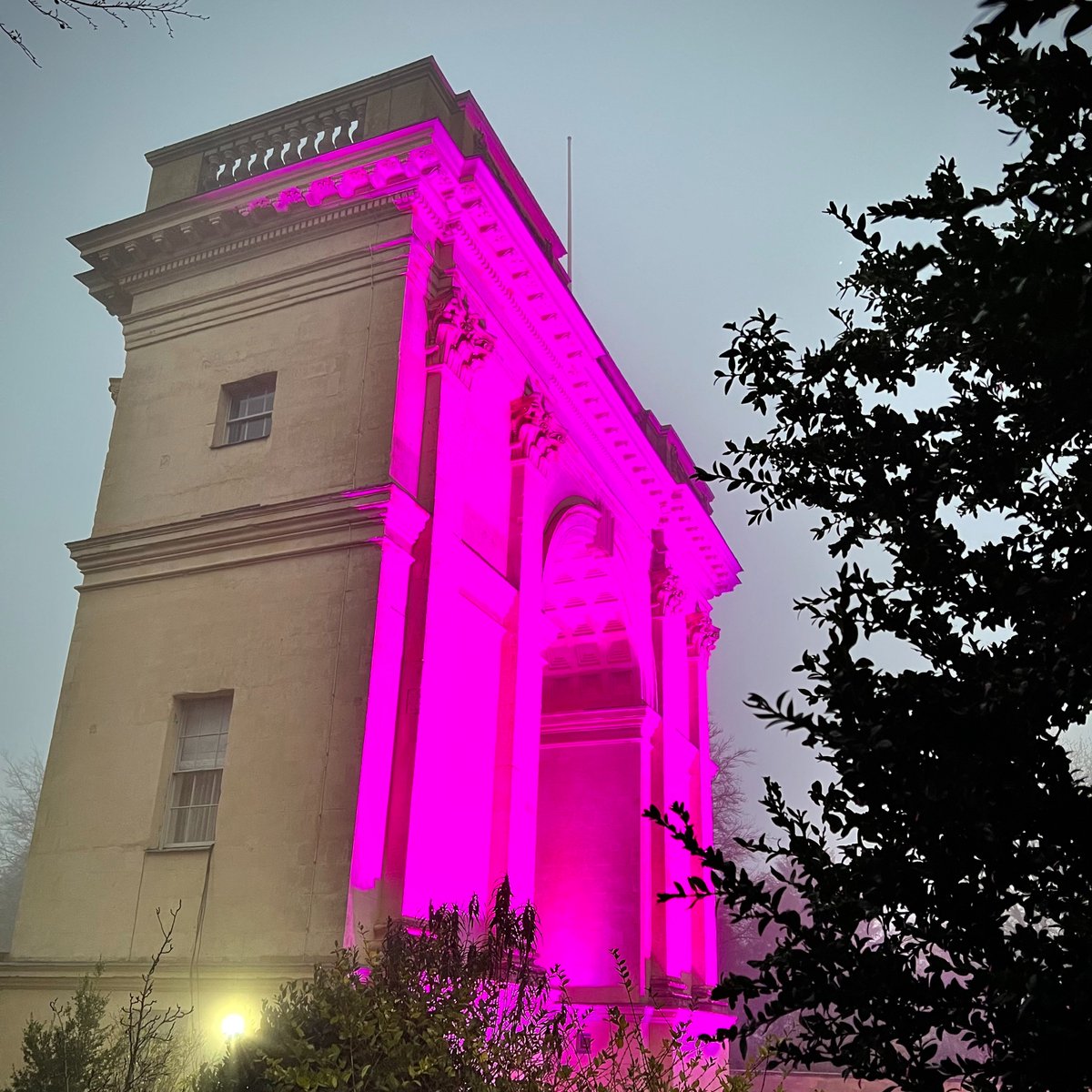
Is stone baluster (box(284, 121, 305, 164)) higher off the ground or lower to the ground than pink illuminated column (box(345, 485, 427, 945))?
higher

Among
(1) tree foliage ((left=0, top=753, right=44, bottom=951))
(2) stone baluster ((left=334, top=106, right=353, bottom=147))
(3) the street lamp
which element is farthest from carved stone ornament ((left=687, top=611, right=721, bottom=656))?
(1) tree foliage ((left=0, top=753, right=44, bottom=951))

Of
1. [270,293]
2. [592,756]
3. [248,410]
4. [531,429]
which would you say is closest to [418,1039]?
[248,410]

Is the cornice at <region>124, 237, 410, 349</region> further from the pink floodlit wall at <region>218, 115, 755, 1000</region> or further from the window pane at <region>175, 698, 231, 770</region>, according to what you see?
the window pane at <region>175, 698, 231, 770</region>

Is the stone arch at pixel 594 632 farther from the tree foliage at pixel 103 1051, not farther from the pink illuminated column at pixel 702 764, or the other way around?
the tree foliage at pixel 103 1051

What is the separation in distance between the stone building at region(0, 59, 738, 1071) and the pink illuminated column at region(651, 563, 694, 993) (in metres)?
0.73

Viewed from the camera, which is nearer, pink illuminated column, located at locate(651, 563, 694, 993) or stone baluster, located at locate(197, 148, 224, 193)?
stone baluster, located at locate(197, 148, 224, 193)

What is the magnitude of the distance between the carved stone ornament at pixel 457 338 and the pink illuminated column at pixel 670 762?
31.7 feet

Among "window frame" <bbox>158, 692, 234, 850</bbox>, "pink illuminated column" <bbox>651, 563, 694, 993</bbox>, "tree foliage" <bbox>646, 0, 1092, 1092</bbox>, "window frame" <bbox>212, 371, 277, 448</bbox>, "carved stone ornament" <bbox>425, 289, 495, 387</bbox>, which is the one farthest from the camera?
"pink illuminated column" <bbox>651, 563, 694, 993</bbox>

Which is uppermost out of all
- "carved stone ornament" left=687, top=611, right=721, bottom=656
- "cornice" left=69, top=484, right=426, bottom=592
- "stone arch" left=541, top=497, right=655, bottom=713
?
"carved stone ornament" left=687, top=611, right=721, bottom=656

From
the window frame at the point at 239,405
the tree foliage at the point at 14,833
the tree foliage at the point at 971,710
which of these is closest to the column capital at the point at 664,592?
the window frame at the point at 239,405

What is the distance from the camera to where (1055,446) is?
4242 mm

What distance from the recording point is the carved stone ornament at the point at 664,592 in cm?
2428

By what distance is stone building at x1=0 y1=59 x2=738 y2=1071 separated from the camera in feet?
43.3

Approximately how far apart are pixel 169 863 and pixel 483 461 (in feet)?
24.0
